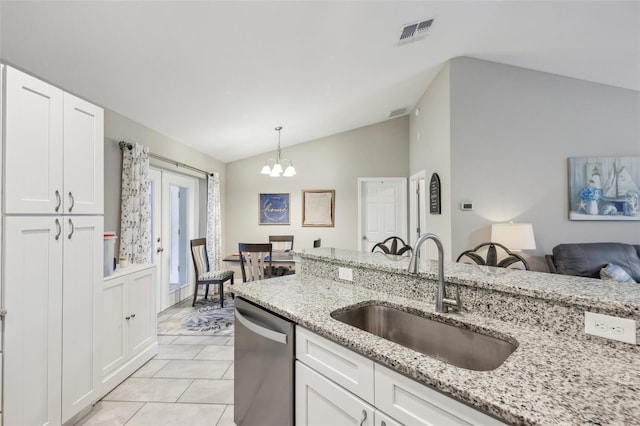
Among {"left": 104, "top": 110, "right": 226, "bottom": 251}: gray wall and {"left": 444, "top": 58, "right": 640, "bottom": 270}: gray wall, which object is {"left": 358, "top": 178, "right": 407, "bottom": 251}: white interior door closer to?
{"left": 444, "top": 58, "right": 640, "bottom": 270}: gray wall

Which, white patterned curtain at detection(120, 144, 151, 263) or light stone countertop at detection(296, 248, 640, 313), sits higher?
white patterned curtain at detection(120, 144, 151, 263)

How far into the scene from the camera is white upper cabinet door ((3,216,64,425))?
147 cm

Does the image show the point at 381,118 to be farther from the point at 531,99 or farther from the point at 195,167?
the point at 195,167

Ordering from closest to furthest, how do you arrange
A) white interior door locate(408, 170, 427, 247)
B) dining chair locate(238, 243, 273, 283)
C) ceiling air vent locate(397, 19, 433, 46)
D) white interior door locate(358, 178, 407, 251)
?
ceiling air vent locate(397, 19, 433, 46), dining chair locate(238, 243, 273, 283), white interior door locate(408, 170, 427, 247), white interior door locate(358, 178, 407, 251)

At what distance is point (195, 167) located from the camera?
4.60 m

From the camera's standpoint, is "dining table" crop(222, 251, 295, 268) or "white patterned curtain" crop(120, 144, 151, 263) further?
"dining table" crop(222, 251, 295, 268)

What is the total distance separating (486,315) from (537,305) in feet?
0.61

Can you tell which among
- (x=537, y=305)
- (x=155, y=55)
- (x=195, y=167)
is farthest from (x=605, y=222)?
(x=195, y=167)

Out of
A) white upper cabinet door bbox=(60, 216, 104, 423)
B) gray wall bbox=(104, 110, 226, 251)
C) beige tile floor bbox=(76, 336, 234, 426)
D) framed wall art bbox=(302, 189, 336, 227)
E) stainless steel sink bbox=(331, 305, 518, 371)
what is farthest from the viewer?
framed wall art bbox=(302, 189, 336, 227)

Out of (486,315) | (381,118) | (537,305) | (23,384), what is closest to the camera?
(537,305)

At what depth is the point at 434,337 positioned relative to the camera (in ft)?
4.18

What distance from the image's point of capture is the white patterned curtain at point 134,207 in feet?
9.76

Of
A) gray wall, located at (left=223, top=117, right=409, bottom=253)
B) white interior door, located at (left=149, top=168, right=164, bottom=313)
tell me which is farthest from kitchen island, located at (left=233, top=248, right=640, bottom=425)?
gray wall, located at (left=223, top=117, right=409, bottom=253)

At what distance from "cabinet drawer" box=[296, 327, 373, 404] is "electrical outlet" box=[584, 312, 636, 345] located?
75 centimetres
